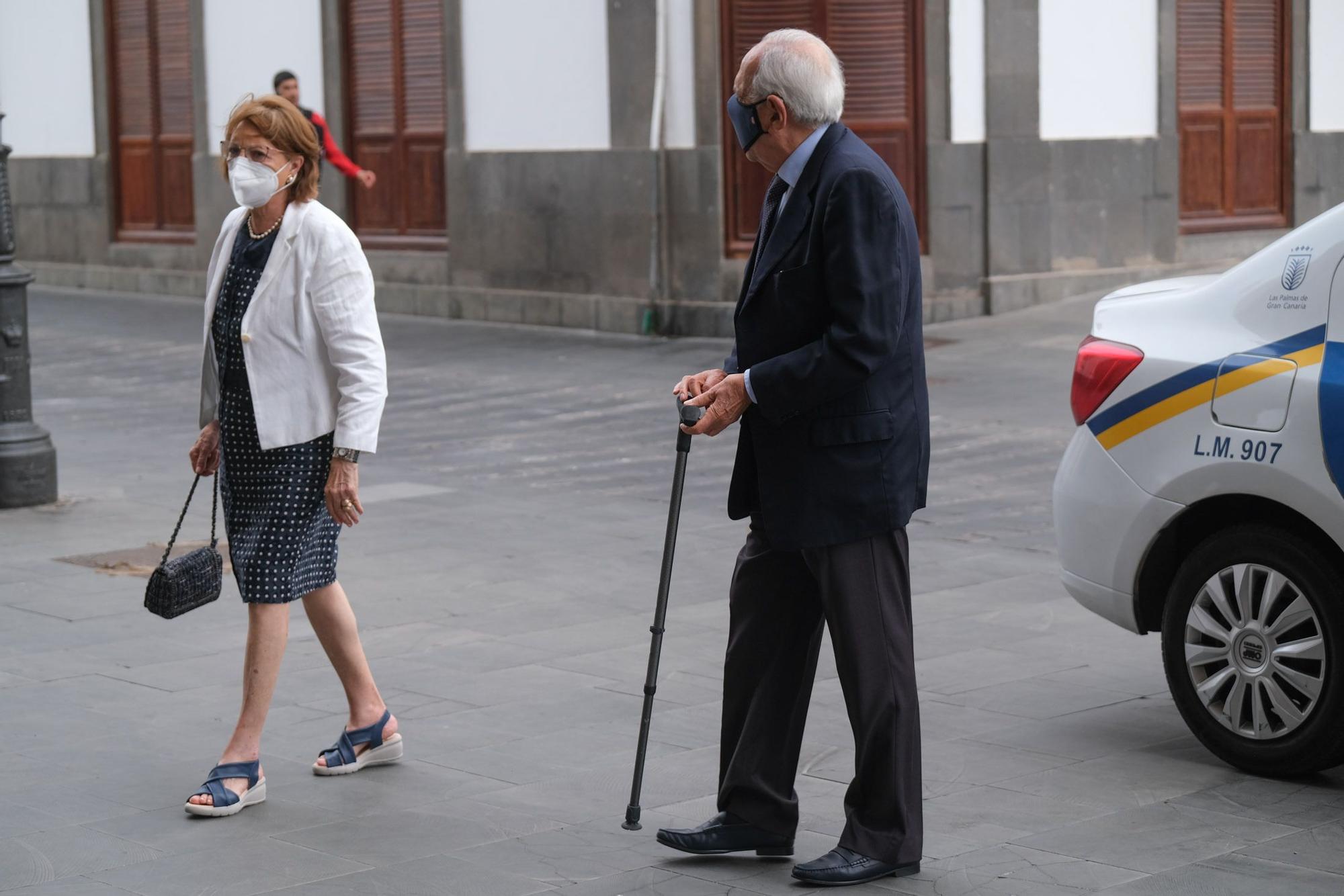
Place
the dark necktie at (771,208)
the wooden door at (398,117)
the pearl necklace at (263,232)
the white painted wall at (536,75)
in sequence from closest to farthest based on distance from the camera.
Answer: the dark necktie at (771,208) < the pearl necklace at (263,232) < the white painted wall at (536,75) < the wooden door at (398,117)

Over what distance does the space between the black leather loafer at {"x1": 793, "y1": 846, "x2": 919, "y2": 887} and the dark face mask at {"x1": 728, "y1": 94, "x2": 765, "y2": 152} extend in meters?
1.58

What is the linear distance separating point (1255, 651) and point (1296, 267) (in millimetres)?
1012

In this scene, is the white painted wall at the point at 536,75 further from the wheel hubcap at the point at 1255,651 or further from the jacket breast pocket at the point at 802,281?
the jacket breast pocket at the point at 802,281

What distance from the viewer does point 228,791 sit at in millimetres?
5281

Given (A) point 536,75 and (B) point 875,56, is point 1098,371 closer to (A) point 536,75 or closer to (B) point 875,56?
(B) point 875,56

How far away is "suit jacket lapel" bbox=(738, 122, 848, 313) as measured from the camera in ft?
15.1

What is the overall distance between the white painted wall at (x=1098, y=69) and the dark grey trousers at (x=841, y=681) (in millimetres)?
13295

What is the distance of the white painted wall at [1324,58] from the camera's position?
19984 millimetres

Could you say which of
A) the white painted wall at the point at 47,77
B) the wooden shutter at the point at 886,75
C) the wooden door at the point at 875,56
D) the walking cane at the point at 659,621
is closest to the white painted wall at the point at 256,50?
the white painted wall at the point at 47,77

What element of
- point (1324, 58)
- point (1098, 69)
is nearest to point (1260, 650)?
point (1098, 69)

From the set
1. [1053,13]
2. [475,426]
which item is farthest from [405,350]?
[1053,13]

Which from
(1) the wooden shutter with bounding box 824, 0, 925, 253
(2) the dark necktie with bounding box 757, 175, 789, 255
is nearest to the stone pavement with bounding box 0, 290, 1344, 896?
(2) the dark necktie with bounding box 757, 175, 789, 255

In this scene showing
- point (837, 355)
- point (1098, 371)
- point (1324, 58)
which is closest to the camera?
point (837, 355)

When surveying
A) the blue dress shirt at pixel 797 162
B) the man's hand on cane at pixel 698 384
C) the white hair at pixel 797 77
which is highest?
the white hair at pixel 797 77
